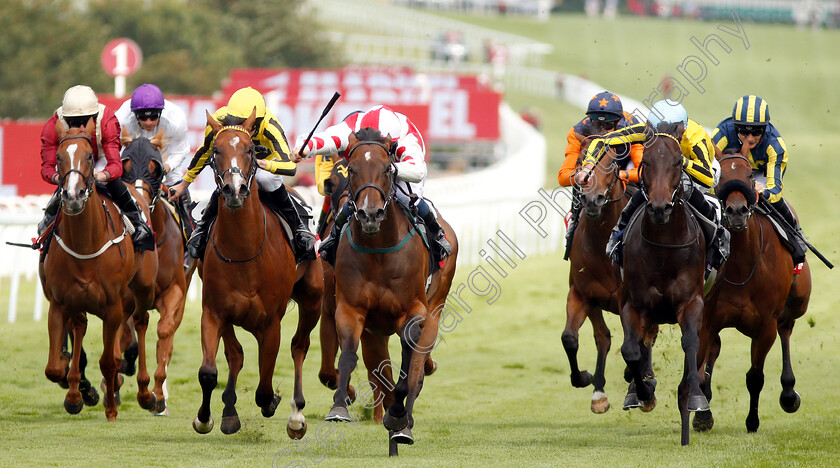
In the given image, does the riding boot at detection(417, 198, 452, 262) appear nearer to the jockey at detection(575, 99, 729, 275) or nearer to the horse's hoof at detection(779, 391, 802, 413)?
the jockey at detection(575, 99, 729, 275)

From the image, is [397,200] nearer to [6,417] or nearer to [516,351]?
[6,417]

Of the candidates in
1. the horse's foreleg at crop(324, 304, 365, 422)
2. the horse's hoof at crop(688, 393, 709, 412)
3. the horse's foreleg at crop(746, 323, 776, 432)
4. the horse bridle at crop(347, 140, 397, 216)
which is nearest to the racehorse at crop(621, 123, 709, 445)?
the horse's hoof at crop(688, 393, 709, 412)

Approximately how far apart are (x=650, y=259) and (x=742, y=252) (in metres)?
1.12

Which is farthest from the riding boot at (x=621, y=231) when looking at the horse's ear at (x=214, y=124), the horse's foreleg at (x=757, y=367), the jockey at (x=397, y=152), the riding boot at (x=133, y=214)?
the riding boot at (x=133, y=214)

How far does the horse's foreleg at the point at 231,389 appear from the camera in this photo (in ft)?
26.0

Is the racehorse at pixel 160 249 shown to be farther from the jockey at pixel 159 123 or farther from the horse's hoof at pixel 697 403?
the horse's hoof at pixel 697 403

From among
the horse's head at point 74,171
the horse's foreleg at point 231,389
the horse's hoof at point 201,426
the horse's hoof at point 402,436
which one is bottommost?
the horse's hoof at point 201,426

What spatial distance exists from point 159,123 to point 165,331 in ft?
5.74

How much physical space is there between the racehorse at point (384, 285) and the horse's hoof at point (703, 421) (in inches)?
85.2

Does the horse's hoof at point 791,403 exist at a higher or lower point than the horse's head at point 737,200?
lower

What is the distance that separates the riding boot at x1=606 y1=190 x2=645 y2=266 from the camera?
826 cm

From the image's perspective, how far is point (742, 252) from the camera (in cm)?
865

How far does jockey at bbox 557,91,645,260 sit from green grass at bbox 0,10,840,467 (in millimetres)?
1241

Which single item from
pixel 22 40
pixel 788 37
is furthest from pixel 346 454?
pixel 788 37
